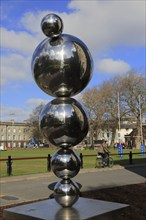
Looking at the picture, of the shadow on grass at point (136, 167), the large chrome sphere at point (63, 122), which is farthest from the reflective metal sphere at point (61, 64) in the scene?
the shadow on grass at point (136, 167)

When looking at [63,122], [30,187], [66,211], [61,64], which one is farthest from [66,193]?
[30,187]

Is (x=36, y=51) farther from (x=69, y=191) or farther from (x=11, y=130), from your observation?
(x=11, y=130)

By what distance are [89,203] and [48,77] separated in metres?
1.41

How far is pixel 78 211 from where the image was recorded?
3305 millimetres

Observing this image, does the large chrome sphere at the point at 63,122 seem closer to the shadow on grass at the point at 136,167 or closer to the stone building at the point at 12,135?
the shadow on grass at the point at 136,167

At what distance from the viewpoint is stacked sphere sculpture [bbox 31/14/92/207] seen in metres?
3.57

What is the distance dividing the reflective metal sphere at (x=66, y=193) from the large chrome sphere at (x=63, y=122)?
0.43 meters

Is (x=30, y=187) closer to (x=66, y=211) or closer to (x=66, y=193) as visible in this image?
(x=66, y=193)

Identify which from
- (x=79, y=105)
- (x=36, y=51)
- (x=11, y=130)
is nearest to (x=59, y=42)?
(x=36, y=51)

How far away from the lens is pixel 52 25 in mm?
3639

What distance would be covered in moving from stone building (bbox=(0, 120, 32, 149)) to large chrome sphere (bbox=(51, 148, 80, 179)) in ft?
437

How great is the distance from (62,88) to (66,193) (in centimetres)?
111

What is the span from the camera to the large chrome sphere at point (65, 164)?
3.67m

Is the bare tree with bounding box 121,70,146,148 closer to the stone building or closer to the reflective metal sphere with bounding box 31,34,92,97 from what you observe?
the reflective metal sphere with bounding box 31,34,92,97
